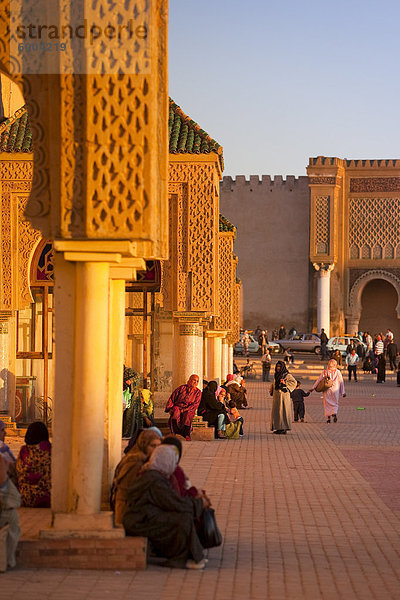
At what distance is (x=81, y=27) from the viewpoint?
20.6 feet

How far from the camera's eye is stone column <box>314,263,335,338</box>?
138ft

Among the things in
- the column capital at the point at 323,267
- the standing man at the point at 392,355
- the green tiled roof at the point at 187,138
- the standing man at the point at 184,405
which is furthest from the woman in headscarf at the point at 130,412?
the column capital at the point at 323,267

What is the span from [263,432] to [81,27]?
10.0 m

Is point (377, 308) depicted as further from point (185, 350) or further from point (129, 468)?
point (129, 468)

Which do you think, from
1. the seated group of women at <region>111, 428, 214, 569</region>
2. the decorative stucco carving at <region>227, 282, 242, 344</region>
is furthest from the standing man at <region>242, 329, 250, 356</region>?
the seated group of women at <region>111, 428, 214, 569</region>

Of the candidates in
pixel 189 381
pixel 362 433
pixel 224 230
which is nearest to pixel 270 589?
pixel 189 381

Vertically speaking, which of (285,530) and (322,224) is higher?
(322,224)

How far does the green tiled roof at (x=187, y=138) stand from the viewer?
14.0 metres

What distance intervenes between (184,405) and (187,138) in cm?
369

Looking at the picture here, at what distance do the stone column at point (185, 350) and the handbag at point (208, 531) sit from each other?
26.8 feet

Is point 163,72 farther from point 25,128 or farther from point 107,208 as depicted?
point 25,128

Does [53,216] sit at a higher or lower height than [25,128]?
lower

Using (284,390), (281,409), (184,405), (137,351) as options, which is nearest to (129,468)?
(184,405)

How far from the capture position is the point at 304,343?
3947cm
